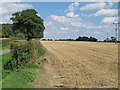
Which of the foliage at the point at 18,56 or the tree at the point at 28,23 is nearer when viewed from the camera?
the foliage at the point at 18,56

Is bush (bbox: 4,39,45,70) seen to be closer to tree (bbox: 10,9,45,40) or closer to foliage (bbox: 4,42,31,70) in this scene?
foliage (bbox: 4,42,31,70)

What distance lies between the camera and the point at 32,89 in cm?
615

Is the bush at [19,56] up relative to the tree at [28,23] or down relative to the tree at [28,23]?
down

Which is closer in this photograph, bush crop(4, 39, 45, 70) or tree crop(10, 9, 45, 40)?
bush crop(4, 39, 45, 70)

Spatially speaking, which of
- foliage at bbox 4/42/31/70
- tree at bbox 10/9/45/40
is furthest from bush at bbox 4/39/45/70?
tree at bbox 10/9/45/40

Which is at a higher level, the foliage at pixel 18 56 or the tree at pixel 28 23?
the tree at pixel 28 23

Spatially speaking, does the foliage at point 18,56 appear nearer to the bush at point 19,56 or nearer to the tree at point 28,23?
the bush at point 19,56

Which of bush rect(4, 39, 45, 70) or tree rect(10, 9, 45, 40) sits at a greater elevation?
tree rect(10, 9, 45, 40)

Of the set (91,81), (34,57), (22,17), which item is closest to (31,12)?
(22,17)

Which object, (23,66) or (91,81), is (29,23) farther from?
(91,81)

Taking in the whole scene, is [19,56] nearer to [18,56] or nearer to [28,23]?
[18,56]

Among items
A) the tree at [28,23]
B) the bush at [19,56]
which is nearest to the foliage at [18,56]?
the bush at [19,56]

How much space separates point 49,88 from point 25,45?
16.5 ft

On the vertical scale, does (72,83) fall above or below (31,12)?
below
